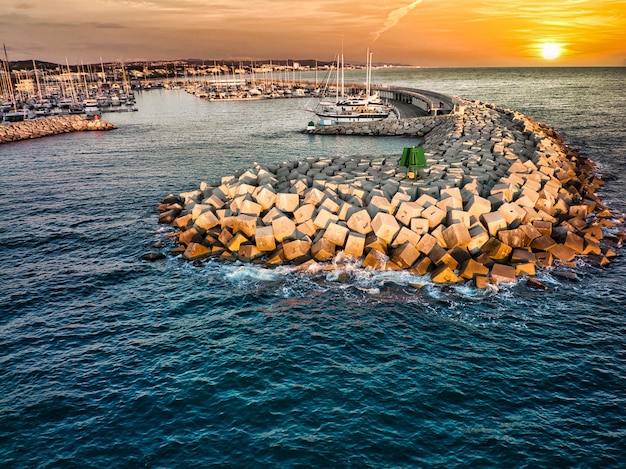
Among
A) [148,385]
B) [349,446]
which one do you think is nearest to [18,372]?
[148,385]

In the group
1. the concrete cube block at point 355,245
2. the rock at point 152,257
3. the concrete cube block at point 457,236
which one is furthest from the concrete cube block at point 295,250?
the concrete cube block at point 457,236

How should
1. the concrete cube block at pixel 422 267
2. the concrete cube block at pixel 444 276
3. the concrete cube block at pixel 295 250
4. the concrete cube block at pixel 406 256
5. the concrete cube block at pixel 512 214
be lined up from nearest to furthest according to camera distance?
the concrete cube block at pixel 444 276
the concrete cube block at pixel 422 267
the concrete cube block at pixel 406 256
the concrete cube block at pixel 295 250
the concrete cube block at pixel 512 214

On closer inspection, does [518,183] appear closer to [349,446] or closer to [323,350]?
[323,350]

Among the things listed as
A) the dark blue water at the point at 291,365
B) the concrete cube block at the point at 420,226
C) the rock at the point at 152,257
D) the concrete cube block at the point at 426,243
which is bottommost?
the dark blue water at the point at 291,365

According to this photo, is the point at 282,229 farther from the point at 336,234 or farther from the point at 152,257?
the point at 152,257

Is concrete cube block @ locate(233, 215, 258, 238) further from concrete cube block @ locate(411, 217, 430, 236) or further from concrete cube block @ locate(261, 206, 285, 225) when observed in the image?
concrete cube block @ locate(411, 217, 430, 236)

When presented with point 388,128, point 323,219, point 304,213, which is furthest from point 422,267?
point 388,128

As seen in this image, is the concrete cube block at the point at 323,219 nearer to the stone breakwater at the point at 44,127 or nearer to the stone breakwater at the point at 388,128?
the stone breakwater at the point at 388,128
